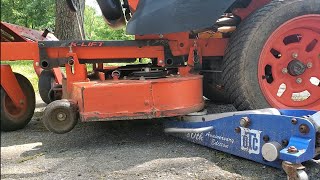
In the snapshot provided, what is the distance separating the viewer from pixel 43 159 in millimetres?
2217

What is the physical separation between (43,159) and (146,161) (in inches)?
25.9

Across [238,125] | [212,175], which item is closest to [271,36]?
[238,125]

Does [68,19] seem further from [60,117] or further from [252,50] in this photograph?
[252,50]

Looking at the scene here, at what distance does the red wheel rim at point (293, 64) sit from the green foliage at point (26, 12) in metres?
2.41

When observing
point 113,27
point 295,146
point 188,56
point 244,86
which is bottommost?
point 295,146

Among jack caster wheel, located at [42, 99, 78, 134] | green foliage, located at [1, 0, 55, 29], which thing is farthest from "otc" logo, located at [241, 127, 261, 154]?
green foliage, located at [1, 0, 55, 29]

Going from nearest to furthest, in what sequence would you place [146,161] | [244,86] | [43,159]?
1. [43,159]
2. [146,161]
3. [244,86]

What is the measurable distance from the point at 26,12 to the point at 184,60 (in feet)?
8.37

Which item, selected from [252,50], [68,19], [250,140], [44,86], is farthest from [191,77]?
[68,19]

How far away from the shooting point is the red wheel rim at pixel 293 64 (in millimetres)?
2988

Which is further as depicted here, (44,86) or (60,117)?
(60,117)

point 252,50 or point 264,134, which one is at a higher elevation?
point 252,50

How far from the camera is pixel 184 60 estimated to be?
3209 millimetres

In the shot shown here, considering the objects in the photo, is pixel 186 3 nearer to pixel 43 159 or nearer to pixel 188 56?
pixel 188 56
